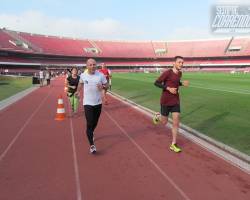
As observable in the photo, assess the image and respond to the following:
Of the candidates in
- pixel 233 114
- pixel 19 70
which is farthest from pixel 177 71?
pixel 19 70

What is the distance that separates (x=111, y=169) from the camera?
6633 mm

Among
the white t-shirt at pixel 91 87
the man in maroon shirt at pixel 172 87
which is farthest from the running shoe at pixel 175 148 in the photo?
the white t-shirt at pixel 91 87

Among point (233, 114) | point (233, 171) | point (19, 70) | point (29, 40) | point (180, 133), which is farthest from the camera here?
point (29, 40)

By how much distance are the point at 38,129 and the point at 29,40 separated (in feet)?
298

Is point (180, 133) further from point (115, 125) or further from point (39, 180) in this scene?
point (39, 180)

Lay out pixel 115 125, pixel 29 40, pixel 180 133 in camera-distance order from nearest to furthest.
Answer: pixel 180 133 → pixel 115 125 → pixel 29 40

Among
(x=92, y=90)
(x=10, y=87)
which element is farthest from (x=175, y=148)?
(x=10, y=87)

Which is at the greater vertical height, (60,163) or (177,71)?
(177,71)

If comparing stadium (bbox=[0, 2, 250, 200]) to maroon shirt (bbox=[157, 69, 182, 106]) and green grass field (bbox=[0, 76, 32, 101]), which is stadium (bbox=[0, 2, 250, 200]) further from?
green grass field (bbox=[0, 76, 32, 101])

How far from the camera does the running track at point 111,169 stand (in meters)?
5.39

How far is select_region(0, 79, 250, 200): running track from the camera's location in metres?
→ 5.39

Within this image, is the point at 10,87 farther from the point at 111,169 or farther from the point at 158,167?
the point at 158,167

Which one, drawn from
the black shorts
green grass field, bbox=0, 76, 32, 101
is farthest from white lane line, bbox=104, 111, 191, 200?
green grass field, bbox=0, 76, 32, 101

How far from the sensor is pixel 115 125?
11.9m
